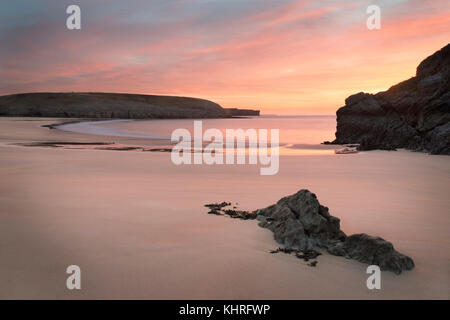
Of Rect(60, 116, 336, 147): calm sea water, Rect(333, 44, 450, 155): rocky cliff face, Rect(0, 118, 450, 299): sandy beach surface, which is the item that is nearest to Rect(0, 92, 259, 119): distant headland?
Rect(60, 116, 336, 147): calm sea water

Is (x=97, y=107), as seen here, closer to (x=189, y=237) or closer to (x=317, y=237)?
(x=189, y=237)

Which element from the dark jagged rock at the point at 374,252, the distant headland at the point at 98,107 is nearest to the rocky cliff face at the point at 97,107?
the distant headland at the point at 98,107

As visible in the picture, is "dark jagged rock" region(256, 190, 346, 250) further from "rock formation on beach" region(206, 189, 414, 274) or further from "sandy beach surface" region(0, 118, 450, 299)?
"sandy beach surface" region(0, 118, 450, 299)

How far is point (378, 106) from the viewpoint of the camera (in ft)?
87.9

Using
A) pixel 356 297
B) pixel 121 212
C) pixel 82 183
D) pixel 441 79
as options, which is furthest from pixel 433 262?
pixel 441 79

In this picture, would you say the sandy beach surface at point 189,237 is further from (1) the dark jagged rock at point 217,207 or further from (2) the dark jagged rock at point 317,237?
(1) the dark jagged rock at point 217,207

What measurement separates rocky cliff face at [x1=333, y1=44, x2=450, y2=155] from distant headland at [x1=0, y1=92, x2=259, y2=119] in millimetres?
105341

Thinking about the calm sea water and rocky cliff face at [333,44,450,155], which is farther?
the calm sea water

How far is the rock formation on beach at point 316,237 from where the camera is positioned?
15.3 feet

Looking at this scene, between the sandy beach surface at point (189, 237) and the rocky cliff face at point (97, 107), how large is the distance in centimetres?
11910

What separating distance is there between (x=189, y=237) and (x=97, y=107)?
464ft

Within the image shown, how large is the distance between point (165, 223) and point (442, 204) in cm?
651

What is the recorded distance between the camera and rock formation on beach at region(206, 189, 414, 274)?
4.68m

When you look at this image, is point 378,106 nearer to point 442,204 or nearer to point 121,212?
point 442,204
